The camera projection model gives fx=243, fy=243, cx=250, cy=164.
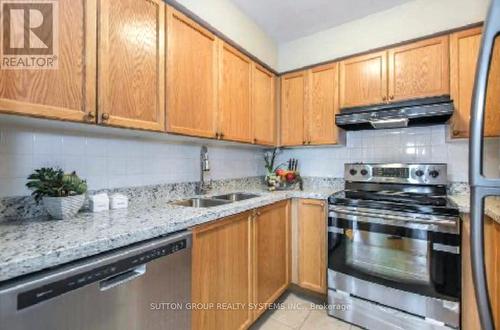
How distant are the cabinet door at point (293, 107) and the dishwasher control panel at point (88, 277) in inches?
69.6

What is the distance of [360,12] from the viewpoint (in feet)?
7.04

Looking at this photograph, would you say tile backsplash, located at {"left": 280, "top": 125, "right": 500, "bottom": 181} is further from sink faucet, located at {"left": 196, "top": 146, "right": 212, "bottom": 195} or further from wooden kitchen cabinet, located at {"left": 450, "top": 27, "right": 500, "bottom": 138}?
sink faucet, located at {"left": 196, "top": 146, "right": 212, "bottom": 195}

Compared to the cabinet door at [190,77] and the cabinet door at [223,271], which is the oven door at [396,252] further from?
the cabinet door at [190,77]

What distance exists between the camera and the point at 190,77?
1594 mm

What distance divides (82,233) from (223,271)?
783 mm

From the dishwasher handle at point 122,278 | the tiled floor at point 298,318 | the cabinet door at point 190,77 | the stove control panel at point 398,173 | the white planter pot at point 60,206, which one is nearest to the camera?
the dishwasher handle at point 122,278

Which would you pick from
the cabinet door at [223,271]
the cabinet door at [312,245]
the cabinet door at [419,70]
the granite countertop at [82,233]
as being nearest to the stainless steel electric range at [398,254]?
the cabinet door at [312,245]

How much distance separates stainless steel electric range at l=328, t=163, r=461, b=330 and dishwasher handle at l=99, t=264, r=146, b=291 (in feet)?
4.67

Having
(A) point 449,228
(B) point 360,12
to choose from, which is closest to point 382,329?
(A) point 449,228

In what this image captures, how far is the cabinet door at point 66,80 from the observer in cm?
91

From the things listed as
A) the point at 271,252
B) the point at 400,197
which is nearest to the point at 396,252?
the point at 400,197

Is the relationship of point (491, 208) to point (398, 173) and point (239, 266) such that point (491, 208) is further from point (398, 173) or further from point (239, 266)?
point (239, 266)

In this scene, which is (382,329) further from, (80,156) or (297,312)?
(80,156)

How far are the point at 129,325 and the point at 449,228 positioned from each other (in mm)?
1780
